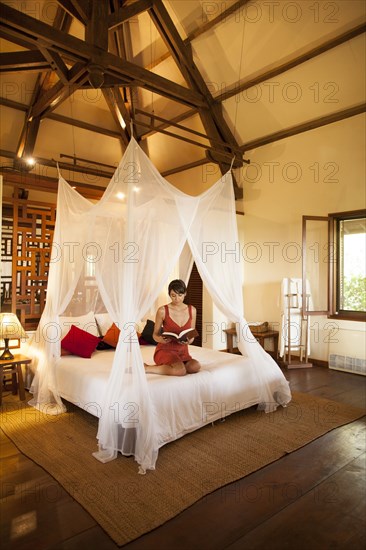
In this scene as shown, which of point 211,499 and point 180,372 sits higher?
point 180,372

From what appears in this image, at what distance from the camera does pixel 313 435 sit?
2957 millimetres

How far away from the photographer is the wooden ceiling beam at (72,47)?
10.7ft

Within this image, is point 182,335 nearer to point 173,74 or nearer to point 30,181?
point 30,181

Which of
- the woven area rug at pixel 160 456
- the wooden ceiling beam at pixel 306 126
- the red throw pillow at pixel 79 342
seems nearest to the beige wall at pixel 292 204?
the wooden ceiling beam at pixel 306 126

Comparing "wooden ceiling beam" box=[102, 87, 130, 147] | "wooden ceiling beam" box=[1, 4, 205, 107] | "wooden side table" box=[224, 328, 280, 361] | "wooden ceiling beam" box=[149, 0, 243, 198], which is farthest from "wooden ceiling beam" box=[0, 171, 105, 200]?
"wooden side table" box=[224, 328, 280, 361]

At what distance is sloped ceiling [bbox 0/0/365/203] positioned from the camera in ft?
13.1

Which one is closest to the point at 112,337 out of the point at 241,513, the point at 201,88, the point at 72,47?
the point at 241,513

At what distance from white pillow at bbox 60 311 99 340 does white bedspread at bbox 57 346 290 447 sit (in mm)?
445

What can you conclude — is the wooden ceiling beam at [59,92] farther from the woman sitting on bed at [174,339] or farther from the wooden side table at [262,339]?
the wooden side table at [262,339]

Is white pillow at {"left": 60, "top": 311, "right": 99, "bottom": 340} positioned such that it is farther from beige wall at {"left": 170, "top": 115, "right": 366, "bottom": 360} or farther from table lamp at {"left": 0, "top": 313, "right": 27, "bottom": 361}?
beige wall at {"left": 170, "top": 115, "right": 366, "bottom": 360}

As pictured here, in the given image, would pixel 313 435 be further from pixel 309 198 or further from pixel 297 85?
pixel 297 85

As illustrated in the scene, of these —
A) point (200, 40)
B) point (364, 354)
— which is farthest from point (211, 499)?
→ point (200, 40)

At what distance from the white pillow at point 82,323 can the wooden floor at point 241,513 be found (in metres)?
1.63

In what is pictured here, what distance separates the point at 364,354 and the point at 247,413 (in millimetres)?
2321
